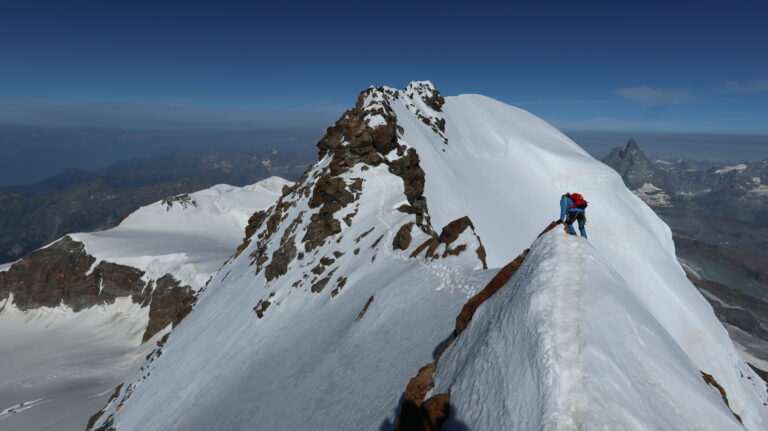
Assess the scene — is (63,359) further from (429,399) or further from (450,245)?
(429,399)

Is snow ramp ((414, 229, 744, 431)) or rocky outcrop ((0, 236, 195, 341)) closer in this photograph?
snow ramp ((414, 229, 744, 431))

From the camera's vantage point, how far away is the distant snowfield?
55.4m

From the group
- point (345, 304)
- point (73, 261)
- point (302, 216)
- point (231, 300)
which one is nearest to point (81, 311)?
point (73, 261)

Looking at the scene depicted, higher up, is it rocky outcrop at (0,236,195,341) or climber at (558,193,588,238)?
climber at (558,193,588,238)

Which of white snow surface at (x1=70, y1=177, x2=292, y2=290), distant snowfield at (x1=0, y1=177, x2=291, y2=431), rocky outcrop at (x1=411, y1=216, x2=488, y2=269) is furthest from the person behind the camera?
white snow surface at (x1=70, y1=177, x2=292, y2=290)

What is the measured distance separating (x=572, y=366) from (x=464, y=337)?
3803 mm

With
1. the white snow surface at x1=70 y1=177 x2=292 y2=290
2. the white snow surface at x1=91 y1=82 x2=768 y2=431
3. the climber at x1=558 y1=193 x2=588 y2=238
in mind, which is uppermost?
the climber at x1=558 y1=193 x2=588 y2=238

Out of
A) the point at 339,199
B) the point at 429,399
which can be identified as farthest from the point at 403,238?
the point at 429,399

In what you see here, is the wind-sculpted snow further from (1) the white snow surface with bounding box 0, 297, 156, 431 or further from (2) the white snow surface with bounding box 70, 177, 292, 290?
(2) the white snow surface with bounding box 70, 177, 292, 290

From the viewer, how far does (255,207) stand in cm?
13275

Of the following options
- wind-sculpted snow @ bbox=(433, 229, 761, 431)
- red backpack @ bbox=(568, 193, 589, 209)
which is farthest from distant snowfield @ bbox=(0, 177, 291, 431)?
red backpack @ bbox=(568, 193, 589, 209)

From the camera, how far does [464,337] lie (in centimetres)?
984

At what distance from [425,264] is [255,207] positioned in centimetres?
12319

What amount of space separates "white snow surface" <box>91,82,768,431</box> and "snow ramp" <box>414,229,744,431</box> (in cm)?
3
